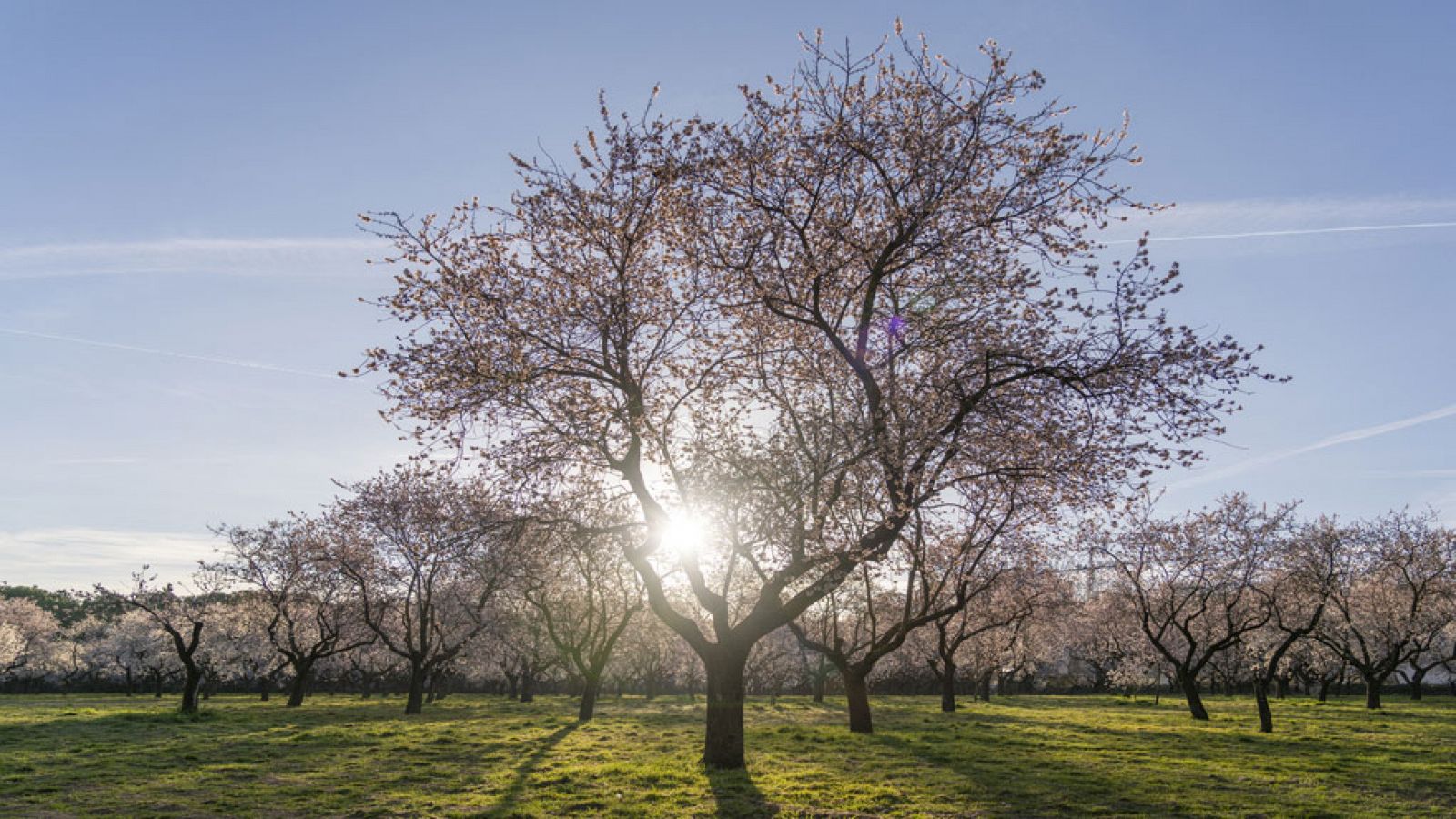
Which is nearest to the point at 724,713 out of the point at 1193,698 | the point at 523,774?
the point at 523,774

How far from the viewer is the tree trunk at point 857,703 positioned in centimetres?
3189

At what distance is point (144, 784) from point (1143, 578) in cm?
5047

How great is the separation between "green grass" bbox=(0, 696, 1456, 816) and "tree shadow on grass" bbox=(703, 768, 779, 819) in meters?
0.08

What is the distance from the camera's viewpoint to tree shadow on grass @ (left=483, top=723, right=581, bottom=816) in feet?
51.3

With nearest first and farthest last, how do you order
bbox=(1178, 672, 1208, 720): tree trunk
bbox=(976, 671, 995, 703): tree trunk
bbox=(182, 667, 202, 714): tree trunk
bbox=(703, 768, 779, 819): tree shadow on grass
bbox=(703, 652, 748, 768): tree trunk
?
1. bbox=(703, 768, 779, 819): tree shadow on grass
2. bbox=(703, 652, 748, 768): tree trunk
3. bbox=(182, 667, 202, 714): tree trunk
4. bbox=(1178, 672, 1208, 720): tree trunk
5. bbox=(976, 671, 995, 703): tree trunk

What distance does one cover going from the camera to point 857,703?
32.5 m

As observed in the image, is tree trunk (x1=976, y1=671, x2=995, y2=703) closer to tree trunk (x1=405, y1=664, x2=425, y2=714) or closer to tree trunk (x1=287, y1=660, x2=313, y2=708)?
tree trunk (x1=405, y1=664, x2=425, y2=714)

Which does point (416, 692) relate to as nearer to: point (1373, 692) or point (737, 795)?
point (737, 795)

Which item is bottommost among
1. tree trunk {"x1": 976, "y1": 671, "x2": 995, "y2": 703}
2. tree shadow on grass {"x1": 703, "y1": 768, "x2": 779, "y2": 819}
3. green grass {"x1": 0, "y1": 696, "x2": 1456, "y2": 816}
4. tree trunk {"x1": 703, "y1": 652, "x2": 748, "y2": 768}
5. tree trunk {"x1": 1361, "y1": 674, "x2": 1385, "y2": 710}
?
tree trunk {"x1": 976, "y1": 671, "x2": 995, "y2": 703}

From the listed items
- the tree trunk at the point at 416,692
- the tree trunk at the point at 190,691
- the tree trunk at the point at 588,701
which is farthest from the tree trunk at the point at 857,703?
the tree trunk at the point at 190,691

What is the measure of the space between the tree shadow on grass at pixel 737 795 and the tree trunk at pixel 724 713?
0.39 m

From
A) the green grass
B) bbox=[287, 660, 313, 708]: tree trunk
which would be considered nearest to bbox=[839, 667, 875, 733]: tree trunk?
the green grass

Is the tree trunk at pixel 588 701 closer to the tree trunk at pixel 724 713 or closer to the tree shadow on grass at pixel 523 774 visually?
the tree shadow on grass at pixel 523 774

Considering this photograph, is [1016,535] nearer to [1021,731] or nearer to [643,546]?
[1021,731]
